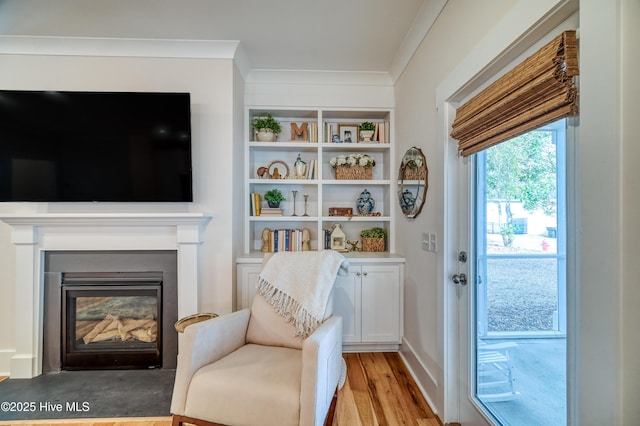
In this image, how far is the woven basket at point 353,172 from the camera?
2879 millimetres

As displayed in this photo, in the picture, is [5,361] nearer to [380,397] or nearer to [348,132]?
[380,397]

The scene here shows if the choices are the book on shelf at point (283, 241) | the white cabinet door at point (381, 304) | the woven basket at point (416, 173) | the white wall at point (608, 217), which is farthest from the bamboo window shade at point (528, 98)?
the book on shelf at point (283, 241)

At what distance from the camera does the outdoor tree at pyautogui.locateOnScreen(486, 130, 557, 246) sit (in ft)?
3.66

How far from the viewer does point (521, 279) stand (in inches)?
50.7

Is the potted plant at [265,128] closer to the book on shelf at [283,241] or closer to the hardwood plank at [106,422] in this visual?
the book on shelf at [283,241]

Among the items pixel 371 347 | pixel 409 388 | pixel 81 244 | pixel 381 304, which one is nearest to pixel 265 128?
pixel 81 244

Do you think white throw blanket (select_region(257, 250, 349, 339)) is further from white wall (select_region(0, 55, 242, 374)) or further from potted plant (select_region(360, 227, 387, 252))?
potted plant (select_region(360, 227, 387, 252))

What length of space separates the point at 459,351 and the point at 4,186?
3.34 metres

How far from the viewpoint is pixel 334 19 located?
2.06 m

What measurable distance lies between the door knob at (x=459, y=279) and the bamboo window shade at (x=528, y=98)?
2.32 feet

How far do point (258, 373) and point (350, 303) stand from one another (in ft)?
3.99

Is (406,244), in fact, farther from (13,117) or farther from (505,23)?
(13,117)

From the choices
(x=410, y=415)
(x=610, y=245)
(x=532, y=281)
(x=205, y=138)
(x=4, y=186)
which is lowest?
(x=410, y=415)

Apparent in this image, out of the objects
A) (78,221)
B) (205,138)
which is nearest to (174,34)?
(205,138)
